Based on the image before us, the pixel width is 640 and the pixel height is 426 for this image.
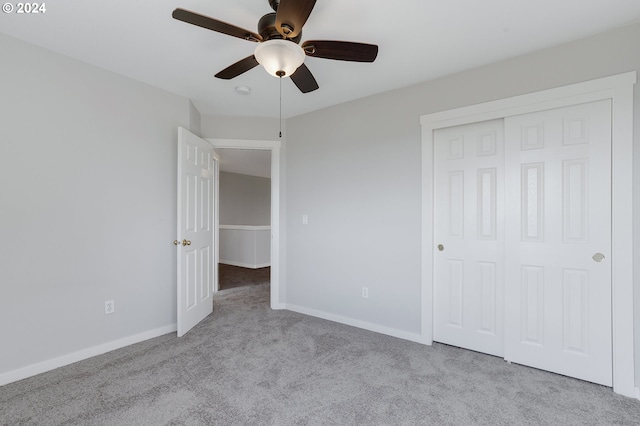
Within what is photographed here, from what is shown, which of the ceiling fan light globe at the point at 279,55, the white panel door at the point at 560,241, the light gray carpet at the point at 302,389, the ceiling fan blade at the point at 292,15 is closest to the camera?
the ceiling fan blade at the point at 292,15

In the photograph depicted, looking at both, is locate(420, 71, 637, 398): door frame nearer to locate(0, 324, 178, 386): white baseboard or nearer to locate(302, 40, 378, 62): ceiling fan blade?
locate(302, 40, 378, 62): ceiling fan blade

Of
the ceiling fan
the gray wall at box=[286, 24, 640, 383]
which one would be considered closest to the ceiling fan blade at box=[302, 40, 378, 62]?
the ceiling fan

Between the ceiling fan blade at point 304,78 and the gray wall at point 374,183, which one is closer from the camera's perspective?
the ceiling fan blade at point 304,78

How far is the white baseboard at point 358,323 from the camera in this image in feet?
9.41

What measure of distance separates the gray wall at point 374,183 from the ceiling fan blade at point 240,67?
154 centimetres

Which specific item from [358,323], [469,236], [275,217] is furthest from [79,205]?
[469,236]

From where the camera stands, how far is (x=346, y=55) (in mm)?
1772

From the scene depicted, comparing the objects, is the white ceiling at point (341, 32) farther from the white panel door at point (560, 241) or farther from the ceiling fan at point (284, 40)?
the white panel door at point (560, 241)

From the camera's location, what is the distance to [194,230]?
3.22 meters

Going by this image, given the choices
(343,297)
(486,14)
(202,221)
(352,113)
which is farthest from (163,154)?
(486,14)

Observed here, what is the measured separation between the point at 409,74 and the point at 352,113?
758 millimetres

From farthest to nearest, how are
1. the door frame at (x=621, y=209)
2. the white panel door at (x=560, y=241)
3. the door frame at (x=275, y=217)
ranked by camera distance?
the door frame at (x=275, y=217) < the white panel door at (x=560, y=241) < the door frame at (x=621, y=209)

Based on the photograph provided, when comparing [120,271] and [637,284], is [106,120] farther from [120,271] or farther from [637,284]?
[637,284]

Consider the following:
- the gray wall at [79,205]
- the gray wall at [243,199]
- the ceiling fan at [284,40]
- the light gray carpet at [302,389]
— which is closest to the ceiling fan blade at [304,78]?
the ceiling fan at [284,40]
